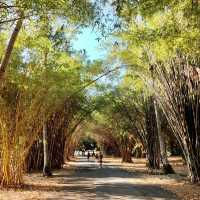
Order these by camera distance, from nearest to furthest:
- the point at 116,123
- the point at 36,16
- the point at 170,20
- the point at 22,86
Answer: the point at 36,16 → the point at 170,20 → the point at 22,86 → the point at 116,123

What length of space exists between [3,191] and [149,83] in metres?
8.68

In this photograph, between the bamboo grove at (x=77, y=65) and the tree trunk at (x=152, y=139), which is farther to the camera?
the tree trunk at (x=152, y=139)

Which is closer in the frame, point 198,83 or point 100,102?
point 198,83

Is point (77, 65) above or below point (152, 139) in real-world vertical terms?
above

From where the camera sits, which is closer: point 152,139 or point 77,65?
point 77,65

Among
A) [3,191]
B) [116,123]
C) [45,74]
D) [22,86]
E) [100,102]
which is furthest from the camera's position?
[116,123]

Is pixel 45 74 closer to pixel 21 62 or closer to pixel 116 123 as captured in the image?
pixel 21 62

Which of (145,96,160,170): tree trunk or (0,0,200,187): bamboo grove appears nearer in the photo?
(0,0,200,187): bamboo grove

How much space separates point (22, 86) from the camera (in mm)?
15539

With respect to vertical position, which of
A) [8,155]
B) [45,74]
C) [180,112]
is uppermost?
[45,74]

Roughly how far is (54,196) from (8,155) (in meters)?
3.32

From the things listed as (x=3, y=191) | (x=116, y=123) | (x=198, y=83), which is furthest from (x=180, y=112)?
(x=116, y=123)

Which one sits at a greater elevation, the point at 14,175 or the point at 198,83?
the point at 198,83

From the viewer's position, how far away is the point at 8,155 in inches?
622
